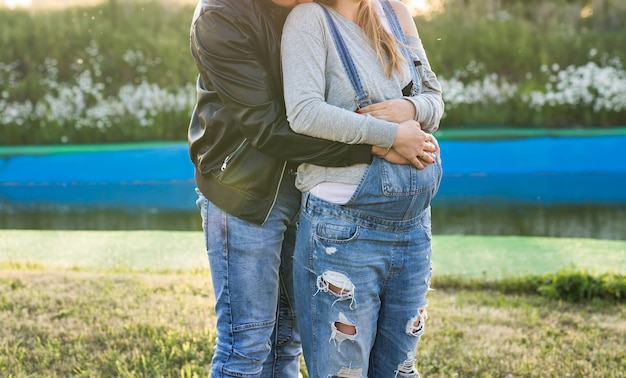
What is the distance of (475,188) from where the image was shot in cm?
717

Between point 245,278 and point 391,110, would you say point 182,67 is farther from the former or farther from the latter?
point 391,110

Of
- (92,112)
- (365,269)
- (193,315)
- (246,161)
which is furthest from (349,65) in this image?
(92,112)

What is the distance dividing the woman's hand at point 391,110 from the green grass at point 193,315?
1.36 metres

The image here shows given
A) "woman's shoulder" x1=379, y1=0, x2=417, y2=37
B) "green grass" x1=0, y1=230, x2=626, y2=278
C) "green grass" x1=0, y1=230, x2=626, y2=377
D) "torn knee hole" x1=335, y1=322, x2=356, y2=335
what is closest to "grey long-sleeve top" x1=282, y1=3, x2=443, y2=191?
"woman's shoulder" x1=379, y1=0, x2=417, y2=37

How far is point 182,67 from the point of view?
31.1ft

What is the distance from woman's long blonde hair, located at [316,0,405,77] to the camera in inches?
66.4

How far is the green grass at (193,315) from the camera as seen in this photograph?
2.81 metres

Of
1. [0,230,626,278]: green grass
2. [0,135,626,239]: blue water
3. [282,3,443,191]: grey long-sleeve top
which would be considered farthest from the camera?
[0,135,626,239]: blue water

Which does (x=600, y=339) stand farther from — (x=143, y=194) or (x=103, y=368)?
(x=143, y=194)

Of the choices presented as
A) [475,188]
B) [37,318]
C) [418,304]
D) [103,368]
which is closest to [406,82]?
[418,304]

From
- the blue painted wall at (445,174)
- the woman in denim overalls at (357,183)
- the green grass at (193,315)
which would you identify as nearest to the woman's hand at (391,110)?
the woman in denim overalls at (357,183)

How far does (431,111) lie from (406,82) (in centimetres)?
9

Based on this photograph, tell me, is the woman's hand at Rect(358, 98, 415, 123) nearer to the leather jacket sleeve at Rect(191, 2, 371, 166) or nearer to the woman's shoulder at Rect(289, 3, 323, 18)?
the leather jacket sleeve at Rect(191, 2, 371, 166)

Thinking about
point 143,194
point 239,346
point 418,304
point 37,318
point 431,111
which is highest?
point 431,111
